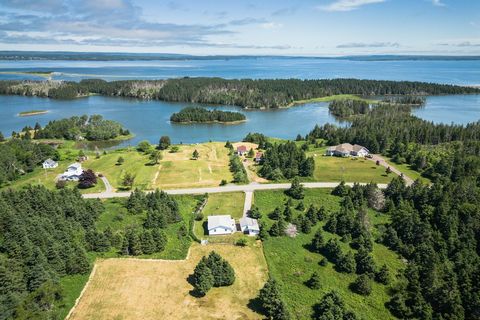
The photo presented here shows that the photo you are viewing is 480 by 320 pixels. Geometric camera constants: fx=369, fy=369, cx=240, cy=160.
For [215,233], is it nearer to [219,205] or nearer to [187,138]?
[219,205]

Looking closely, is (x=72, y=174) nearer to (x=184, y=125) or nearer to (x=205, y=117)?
(x=184, y=125)

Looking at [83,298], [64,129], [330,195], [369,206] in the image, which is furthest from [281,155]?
[64,129]

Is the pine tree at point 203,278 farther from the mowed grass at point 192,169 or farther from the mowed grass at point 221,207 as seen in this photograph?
the mowed grass at point 192,169

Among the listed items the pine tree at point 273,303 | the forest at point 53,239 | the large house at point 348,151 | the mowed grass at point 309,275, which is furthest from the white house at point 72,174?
the large house at point 348,151

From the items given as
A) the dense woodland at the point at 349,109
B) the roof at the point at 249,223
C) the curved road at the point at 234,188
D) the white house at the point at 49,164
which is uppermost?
the dense woodland at the point at 349,109

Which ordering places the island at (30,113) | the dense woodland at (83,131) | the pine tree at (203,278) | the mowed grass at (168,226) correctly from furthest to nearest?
the island at (30,113), the dense woodland at (83,131), the mowed grass at (168,226), the pine tree at (203,278)

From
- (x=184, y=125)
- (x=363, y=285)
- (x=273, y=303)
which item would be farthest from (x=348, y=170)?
(x=184, y=125)
